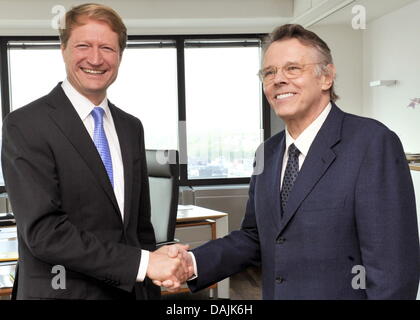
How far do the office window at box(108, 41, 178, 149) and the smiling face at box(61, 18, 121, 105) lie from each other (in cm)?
400

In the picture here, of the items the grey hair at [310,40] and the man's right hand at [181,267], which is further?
the man's right hand at [181,267]

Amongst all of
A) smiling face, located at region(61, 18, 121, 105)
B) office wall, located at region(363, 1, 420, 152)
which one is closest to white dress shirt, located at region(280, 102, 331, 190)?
smiling face, located at region(61, 18, 121, 105)

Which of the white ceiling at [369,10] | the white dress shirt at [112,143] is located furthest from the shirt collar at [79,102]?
the white ceiling at [369,10]

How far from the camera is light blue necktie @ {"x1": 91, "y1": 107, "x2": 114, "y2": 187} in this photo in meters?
1.42

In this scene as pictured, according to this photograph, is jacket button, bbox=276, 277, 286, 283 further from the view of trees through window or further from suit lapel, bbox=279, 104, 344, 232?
the view of trees through window

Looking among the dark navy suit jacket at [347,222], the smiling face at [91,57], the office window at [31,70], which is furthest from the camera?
the office window at [31,70]

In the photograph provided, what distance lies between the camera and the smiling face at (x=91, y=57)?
1.44 m

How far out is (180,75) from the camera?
5539 millimetres

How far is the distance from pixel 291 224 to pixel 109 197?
515 millimetres

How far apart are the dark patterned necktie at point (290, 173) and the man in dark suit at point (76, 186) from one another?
0.45 meters

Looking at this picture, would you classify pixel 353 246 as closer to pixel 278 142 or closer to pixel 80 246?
pixel 278 142

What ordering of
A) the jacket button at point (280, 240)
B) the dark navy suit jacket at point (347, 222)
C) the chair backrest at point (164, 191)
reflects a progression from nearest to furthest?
the dark navy suit jacket at point (347, 222) < the jacket button at point (280, 240) < the chair backrest at point (164, 191)

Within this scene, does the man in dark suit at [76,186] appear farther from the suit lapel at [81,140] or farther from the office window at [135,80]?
the office window at [135,80]

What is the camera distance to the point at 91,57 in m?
1.44
